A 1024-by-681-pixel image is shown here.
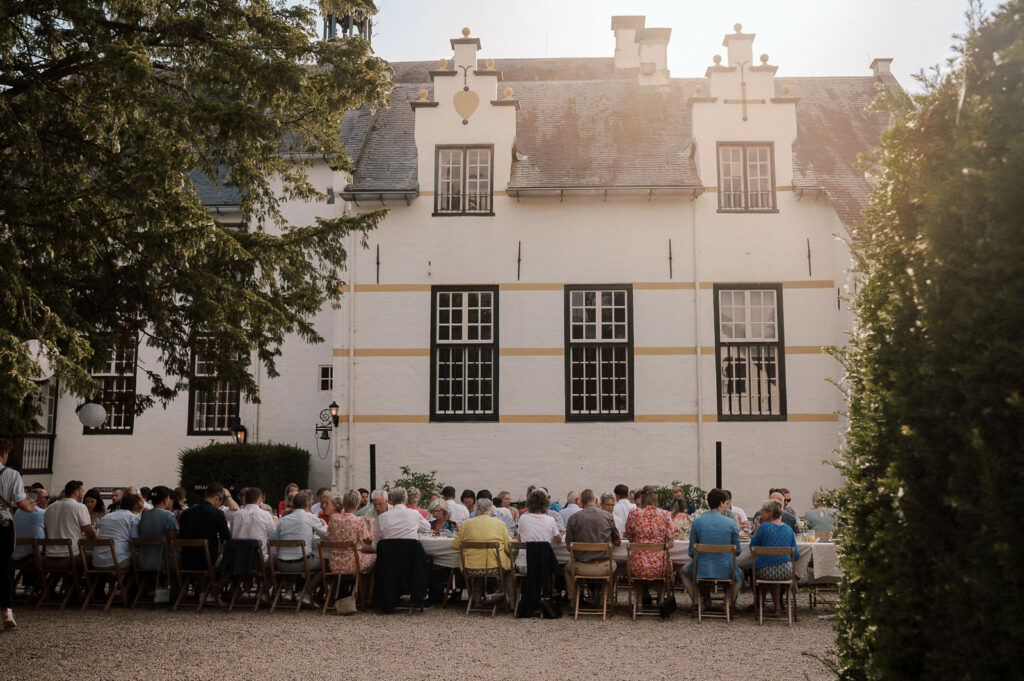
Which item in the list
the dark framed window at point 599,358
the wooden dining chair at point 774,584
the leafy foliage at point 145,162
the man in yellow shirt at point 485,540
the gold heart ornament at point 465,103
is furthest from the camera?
Result: the gold heart ornament at point 465,103

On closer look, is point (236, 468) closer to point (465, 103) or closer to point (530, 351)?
point (530, 351)

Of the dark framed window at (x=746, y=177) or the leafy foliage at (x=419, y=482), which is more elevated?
the dark framed window at (x=746, y=177)

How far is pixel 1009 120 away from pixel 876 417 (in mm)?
1492

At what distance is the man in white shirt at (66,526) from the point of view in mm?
11641

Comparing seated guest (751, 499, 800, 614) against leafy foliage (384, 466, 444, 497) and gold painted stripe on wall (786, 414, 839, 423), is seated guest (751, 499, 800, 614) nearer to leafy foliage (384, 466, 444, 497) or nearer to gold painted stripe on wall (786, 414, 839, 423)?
gold painted stripe on wall (786, 414, 839, 423)

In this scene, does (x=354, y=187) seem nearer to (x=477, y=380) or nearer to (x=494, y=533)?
(x=477, y=380)

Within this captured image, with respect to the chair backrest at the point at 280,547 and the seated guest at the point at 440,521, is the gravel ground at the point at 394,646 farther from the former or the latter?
the seated guest at the point at 440,521

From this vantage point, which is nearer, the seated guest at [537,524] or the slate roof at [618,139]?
the seated guest at [537,524]

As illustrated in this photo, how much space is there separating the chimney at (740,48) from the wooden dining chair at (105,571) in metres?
16.1

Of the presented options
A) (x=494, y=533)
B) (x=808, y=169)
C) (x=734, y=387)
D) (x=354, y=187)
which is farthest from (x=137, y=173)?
(x=808, y=169)

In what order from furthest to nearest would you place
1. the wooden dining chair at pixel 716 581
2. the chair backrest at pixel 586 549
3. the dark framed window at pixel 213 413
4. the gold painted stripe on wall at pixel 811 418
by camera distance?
the dark framed window at pixel 213 413, the gold painted stripe on wall at pixel 811 418, the chair backrest at pixel 586 549, the wooden dining chair at pixel 716 581

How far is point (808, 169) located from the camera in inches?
820

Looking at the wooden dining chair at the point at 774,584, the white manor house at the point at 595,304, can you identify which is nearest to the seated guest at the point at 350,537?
the wooden dining chair at the point at 774,584

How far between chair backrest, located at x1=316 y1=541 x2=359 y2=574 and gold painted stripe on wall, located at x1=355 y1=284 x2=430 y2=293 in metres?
9.24
